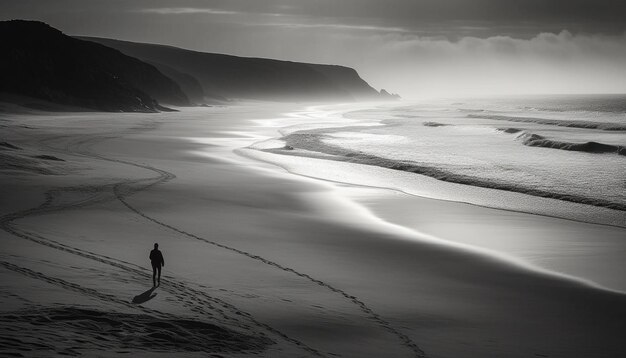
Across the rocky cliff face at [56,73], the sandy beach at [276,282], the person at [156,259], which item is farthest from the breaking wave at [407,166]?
the rocky cliff face at [56,73]

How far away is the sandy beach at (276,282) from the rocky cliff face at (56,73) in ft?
239

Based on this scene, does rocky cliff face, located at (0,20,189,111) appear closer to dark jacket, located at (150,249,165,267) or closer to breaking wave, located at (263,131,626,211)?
breaking wave, located at (263,131,626,211)

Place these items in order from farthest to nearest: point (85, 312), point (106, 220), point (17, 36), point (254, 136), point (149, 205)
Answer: point (17, 36) < point (254, 136) < point (149, 205) < point (106, 220) < point (85, 312)

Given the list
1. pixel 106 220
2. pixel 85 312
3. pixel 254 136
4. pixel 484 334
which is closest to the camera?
pixel 85 312

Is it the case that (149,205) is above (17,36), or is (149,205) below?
below

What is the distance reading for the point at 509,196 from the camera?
74.5 ft

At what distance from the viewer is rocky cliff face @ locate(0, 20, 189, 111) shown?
87625 millimetres

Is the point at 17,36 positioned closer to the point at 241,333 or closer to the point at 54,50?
the point at 54,50

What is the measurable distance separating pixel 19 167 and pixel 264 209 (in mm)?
9599

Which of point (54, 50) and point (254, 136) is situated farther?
point (54, 50)

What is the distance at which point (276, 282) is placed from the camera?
36.5 feet

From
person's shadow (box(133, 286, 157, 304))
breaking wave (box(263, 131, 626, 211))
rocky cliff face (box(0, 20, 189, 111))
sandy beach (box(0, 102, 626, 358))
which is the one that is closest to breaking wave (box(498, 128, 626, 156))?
breaking wave (box(263, 131, 626, 211))

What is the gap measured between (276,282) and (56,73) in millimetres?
91669

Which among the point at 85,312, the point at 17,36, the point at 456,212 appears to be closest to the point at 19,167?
the point at 456,212
